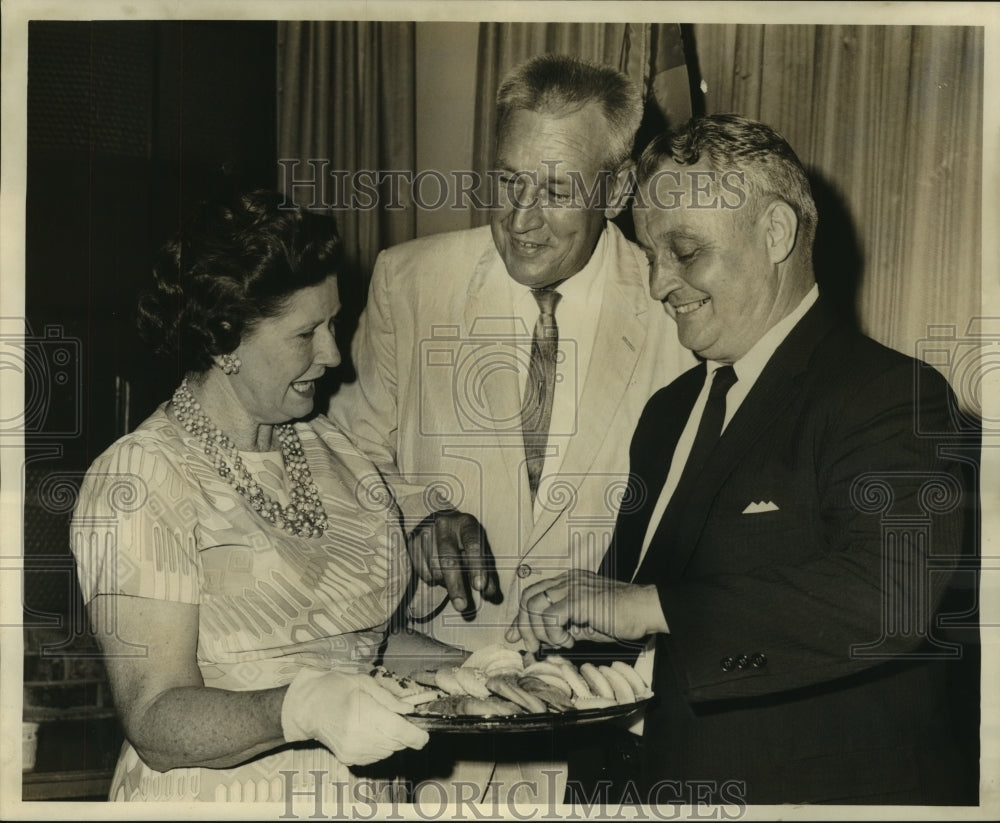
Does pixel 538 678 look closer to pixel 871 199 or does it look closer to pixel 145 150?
pixel 871 199

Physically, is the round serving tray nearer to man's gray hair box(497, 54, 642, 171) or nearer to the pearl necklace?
the pearl necklace

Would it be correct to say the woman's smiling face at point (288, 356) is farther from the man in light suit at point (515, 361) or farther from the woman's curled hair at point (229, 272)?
the man in light suit at point (515, 361)

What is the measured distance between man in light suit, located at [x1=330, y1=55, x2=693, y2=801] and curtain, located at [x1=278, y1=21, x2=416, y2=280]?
9.2 inches

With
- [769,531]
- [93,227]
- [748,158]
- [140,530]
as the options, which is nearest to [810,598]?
[769,531]

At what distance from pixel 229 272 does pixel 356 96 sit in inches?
24.8

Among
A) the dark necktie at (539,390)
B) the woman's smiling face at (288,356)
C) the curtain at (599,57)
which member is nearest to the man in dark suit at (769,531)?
the curtain at (599,57)

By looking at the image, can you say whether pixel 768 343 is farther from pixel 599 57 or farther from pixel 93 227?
pixel 93 227

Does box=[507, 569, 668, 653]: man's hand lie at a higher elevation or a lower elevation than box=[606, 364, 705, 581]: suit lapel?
lower

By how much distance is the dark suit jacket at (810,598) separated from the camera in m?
3.04

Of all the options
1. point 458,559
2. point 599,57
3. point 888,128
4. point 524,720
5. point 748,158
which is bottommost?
point 524,720

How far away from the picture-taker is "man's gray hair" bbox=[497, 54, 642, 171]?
318 cm

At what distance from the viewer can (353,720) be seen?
298cm

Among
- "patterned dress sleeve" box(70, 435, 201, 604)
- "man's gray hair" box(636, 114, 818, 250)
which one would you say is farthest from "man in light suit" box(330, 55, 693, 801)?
"patterned dress sleeve" box(70, 435, 201, 604)

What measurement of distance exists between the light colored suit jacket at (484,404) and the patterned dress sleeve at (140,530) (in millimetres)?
474
